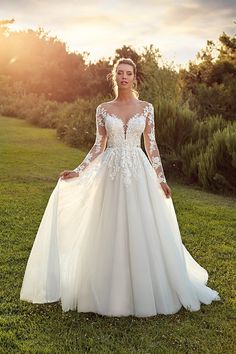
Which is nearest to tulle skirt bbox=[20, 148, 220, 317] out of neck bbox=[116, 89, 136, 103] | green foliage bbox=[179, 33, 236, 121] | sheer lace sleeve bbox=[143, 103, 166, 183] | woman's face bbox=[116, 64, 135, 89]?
sheer lace sleeve bbox=[143, 103, 166, 183]

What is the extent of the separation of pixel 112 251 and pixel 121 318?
1.98 feet

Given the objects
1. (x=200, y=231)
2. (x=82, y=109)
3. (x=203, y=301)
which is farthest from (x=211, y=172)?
(x=82, y=109)

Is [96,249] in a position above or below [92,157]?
below

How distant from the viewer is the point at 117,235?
4758 mm

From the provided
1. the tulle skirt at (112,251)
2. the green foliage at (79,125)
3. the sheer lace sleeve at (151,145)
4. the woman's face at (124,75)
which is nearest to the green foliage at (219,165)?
the green foliage at (79,125)

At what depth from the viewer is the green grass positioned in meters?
4.24

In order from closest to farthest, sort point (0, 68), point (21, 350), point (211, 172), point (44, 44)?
1. point (21, 350)
2. point (211, 172)
3. point (0, 68)
4. point (44, 44)

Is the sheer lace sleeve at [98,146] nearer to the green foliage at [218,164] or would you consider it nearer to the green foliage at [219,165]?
the green foliage at [218,164]

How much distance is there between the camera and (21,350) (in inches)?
163

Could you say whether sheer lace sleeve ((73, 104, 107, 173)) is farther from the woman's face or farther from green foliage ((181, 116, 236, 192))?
green foliage ((181, 116, 236, 192))

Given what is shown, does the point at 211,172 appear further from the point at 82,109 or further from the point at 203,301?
the point at 82,109

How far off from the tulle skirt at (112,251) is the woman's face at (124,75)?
64 centimetres

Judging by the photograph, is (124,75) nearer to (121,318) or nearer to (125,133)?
(125,133)

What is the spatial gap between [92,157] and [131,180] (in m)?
0.54
